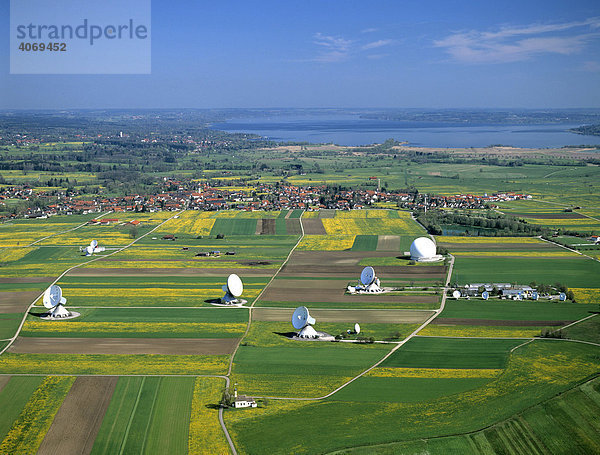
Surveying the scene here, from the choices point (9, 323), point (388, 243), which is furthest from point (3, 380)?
point (388, 243)

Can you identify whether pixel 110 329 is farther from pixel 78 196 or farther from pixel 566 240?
pixel 78 196

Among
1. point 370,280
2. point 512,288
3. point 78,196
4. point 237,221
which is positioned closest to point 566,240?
point 512,288

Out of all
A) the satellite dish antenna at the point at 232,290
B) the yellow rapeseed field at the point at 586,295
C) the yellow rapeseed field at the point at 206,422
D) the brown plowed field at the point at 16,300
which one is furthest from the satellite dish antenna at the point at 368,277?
the brown plowed field at the point at 16,300

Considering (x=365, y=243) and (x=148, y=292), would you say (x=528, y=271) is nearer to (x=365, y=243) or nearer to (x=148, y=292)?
(x=365, y=243)

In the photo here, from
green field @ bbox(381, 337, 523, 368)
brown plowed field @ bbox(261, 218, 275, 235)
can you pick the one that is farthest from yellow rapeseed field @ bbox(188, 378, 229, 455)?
brown plowed field @ bbox(261, 218, 275, 235)

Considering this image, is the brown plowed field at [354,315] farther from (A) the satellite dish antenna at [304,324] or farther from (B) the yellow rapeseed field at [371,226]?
(B) the yellow rapeseed field at [371,226]

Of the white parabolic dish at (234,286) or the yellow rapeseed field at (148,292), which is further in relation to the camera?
the yellow rapeseed field at (148,292)
